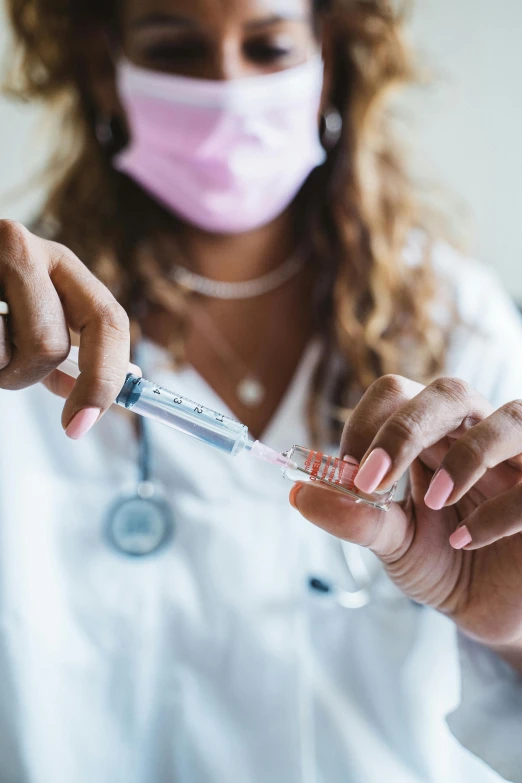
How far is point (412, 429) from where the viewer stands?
59 cm

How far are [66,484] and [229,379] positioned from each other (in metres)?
0.33

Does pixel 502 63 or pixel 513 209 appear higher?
pixel 502 63

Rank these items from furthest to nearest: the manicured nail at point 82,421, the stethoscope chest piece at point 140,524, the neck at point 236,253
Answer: the neck at point 236,253
the stethoscope chest piece at point 140,524
the manicured nail at point 82,421

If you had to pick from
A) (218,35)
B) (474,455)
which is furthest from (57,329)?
(218,35)

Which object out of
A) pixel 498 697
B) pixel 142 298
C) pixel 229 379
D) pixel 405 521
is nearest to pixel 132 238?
pixel 142 298

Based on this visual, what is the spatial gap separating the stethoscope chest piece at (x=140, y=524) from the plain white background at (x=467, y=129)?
2.87ft

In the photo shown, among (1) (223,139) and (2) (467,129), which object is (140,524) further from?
(2) (467,129)

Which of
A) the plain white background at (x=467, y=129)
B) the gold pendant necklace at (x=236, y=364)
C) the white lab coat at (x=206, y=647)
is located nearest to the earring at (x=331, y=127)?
the plain white background at (x=467, y=129)

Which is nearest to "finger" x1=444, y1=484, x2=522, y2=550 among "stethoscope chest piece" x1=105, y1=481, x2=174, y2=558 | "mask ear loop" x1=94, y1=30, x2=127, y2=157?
"stethoscope chest piece" x1=105, y1=481, x2=174, y2=558

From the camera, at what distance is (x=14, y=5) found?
48.6 inches

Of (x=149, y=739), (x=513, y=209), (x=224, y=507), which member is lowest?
(x=149, y=739)

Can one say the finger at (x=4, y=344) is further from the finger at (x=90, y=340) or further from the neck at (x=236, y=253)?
the neck at (x=236, y=253)

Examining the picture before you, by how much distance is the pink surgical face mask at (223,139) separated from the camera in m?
1.01

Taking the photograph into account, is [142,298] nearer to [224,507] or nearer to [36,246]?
[224,507]
